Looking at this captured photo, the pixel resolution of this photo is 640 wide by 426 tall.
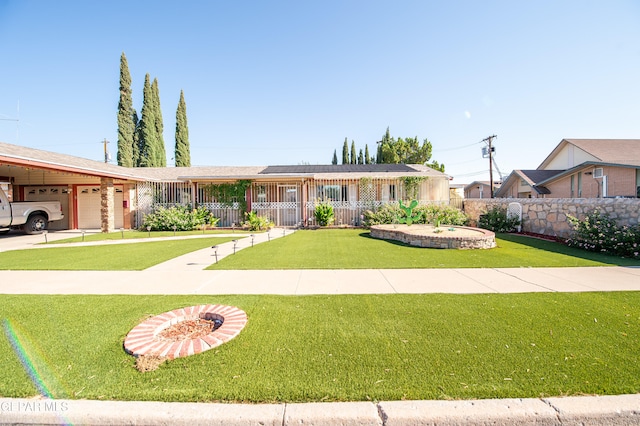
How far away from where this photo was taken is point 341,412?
1996 millimetres

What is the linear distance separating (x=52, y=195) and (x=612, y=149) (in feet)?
116

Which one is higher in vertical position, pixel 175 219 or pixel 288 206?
pixel 288 206

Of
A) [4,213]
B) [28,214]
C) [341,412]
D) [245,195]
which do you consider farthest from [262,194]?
[341,412]

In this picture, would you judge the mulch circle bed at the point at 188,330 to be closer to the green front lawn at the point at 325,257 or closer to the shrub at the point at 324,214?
the green front lawn at the point at 325,257

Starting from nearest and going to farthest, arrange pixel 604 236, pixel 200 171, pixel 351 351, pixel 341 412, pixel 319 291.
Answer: pixel 341 412
pixel 351 351
pixel 319 291
pixel 604 236
pixel 200 171

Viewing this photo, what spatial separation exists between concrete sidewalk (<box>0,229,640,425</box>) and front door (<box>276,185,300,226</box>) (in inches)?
226

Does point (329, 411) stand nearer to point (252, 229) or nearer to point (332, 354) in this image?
point (332, 354)

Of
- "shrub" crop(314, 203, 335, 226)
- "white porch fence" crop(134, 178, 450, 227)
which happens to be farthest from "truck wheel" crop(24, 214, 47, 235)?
"shrub" crop(314, 203, 335, 226)

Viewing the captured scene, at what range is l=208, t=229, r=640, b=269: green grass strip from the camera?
6.55 metres

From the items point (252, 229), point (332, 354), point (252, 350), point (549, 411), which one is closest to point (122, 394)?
point (252, 350)

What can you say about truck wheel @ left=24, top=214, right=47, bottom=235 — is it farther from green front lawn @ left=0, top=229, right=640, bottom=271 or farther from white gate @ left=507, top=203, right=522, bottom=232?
white gate @ left=507, top=203, right=522, bottom=232

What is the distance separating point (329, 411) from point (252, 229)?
517 inches

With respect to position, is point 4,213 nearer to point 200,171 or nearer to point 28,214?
point 28,214

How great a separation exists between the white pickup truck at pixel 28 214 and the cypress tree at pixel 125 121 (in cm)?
1496
